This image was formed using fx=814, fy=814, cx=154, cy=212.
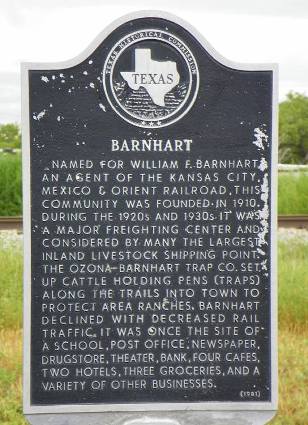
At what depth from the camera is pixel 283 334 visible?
6.97m

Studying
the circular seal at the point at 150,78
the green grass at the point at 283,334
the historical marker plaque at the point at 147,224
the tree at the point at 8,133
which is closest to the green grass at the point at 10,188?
the green grass at the point at 283,334

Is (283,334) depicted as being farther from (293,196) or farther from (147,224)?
(293,196)

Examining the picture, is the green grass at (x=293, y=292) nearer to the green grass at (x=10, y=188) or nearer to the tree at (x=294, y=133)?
the green grass at (x=10, y=188)

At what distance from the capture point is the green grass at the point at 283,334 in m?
5.61

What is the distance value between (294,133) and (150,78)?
79.6 feet

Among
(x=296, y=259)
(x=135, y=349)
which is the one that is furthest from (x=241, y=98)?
(x=296, y=259)

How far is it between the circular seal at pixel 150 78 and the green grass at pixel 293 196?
8473mm

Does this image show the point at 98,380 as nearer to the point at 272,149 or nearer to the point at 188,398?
the point at 188,398

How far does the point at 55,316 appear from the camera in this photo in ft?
14.2

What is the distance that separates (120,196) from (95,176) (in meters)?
0.17

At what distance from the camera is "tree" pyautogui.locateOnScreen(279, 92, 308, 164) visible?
26719mm

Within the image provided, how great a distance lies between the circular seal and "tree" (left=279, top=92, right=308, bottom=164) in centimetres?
2075

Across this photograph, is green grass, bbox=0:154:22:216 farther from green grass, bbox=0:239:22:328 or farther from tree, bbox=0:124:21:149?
tree, bbox=0:124:21:149

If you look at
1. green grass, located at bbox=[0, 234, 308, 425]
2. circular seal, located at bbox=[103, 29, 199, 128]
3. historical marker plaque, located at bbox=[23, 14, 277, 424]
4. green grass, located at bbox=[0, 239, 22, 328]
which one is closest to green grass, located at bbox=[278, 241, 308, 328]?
green grass, located at bbox=[0, 234, 308, 425]
